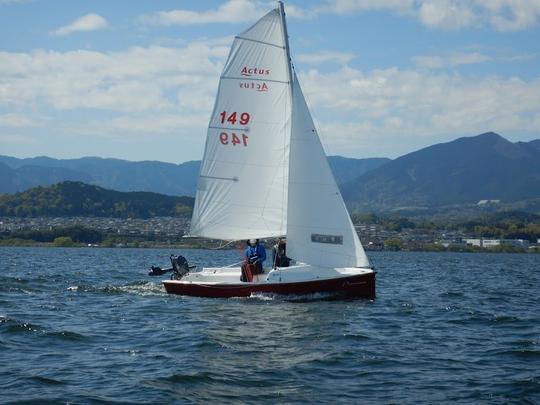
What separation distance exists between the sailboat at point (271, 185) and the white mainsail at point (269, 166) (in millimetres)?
42

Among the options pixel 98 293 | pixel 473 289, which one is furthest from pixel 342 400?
pixel 473 289

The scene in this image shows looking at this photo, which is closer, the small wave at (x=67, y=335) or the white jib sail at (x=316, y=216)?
the small wave at (x=67, y=335)

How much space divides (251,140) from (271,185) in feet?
6.98

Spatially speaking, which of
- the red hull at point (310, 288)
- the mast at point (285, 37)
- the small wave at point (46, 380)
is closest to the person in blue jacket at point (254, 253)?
the red hull at point (310, 288)

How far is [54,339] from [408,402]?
1165 cm

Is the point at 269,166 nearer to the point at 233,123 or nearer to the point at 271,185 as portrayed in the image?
the point at 271,185

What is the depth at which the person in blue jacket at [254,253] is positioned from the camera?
34094 millimetres

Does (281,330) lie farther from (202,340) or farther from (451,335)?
(451,335)

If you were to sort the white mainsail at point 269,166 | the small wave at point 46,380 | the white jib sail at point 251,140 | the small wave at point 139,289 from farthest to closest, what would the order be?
1. the small wave at point 139,289
2. the white jib sail at point 251,140
3. the white mainsail at point 269,166
4. the small wave at point 46,380

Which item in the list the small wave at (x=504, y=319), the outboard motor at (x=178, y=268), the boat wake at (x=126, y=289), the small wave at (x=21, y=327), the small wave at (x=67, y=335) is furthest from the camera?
the boat wake at (x=126, y=289)

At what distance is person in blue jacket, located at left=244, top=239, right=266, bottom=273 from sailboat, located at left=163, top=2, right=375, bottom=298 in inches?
19.2

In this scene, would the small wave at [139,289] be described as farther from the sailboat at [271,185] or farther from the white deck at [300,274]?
the white deck at [300,274]

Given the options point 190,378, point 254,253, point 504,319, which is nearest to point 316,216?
point 254,253

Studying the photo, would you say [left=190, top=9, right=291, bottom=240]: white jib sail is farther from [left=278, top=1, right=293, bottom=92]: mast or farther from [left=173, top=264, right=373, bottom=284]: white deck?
[left=173, top=264, right=373, bottom=284]: white deck
